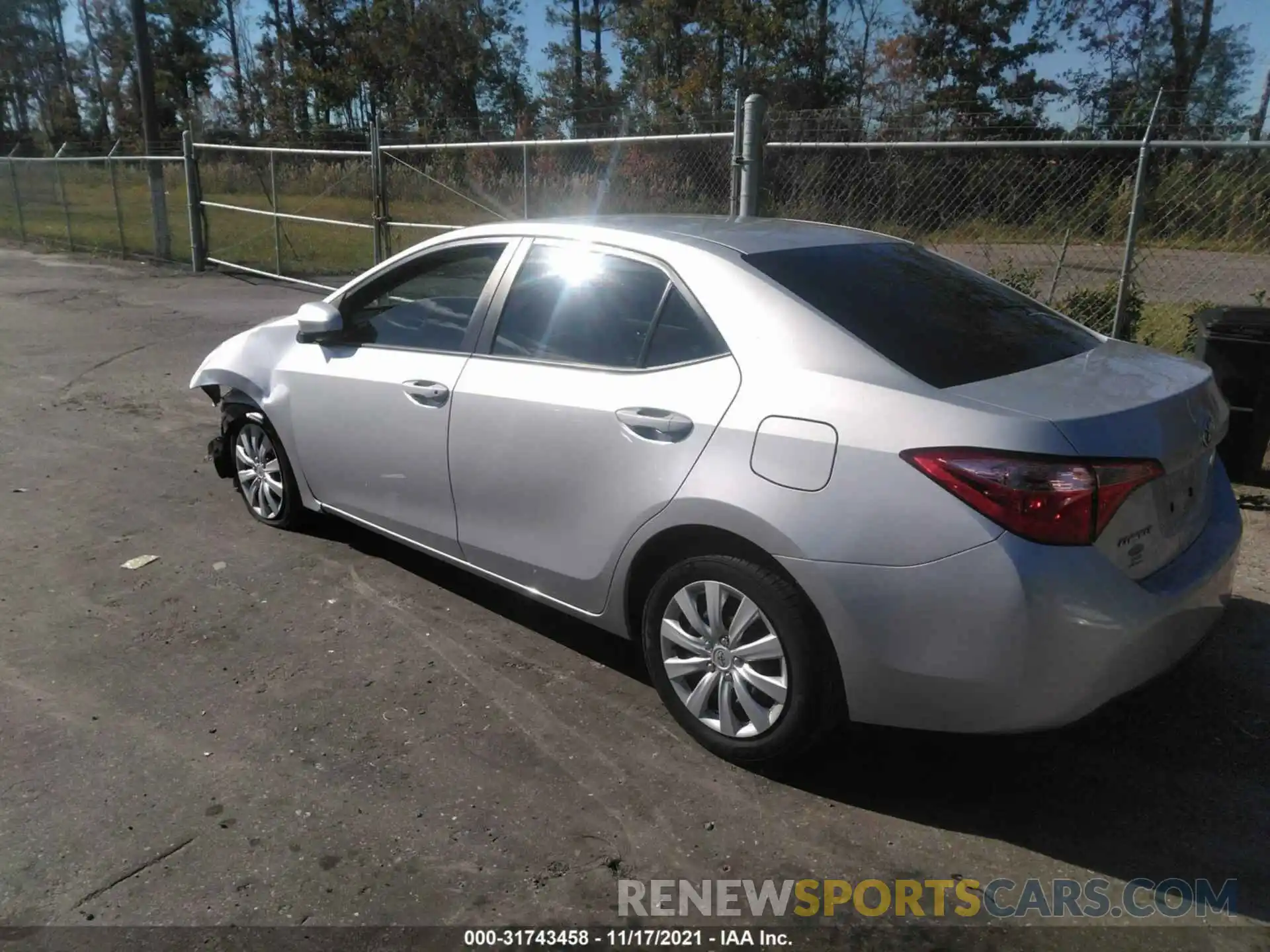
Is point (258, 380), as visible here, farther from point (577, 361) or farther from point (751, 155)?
point (751, 155)

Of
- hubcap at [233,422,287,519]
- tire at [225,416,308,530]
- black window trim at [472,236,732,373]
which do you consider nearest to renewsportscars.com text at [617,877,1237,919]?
black window trim at [472,236,732,373]

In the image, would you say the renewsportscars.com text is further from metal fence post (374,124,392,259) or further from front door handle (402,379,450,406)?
metal fence post (374,124,392,259)

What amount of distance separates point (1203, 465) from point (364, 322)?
3.48 meters

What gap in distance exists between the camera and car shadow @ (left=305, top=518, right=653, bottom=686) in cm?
412

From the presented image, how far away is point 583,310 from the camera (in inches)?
149

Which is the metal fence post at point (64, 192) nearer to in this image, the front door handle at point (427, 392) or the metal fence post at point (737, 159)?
the metal fence post at point (737, 159)

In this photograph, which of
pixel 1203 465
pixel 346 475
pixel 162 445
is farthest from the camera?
pixel 162 445

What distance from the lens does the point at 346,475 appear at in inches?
183

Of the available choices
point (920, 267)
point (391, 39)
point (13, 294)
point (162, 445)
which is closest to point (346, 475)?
point (920, 267)

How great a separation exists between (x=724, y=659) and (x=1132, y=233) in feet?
15.9

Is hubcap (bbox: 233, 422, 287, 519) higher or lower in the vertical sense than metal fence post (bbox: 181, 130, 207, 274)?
Answer: lower

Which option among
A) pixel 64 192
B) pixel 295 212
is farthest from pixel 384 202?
pixel 64 192

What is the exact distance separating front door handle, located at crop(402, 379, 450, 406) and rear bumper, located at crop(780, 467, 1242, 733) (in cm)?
175

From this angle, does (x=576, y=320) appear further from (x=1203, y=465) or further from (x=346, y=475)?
(x=1203, y=465)
